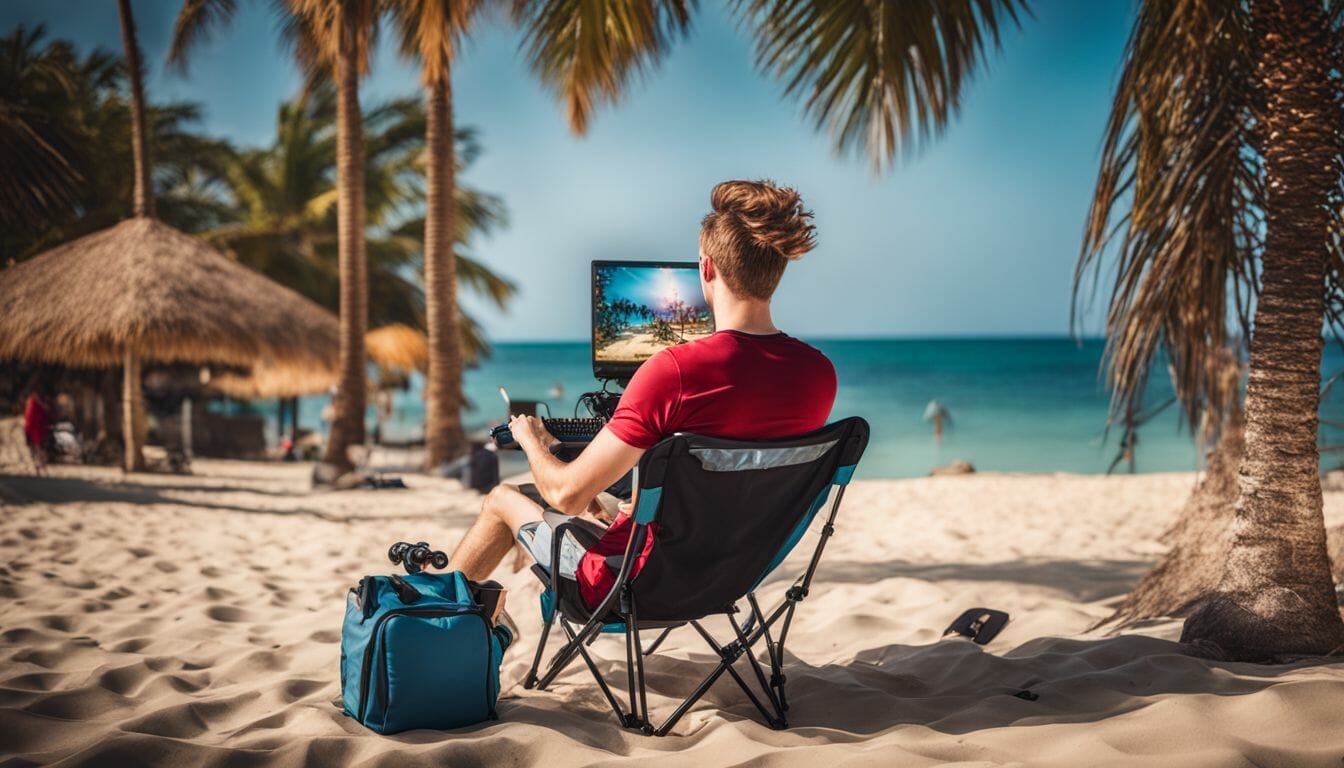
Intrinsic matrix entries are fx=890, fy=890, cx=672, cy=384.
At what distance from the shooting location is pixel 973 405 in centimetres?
3594

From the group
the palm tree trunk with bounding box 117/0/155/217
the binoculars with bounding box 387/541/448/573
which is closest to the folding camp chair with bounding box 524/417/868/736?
the binoculars with bounding box 387/541/448/573

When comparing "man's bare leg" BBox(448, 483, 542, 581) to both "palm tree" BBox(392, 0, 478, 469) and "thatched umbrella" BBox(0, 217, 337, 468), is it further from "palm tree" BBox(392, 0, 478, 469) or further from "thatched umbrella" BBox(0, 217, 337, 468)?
"thatched umbrella" BBox(0, 217, 337, 468)

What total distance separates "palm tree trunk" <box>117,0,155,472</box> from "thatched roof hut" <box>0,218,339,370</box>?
0.29m

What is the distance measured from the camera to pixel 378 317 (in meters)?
18.9

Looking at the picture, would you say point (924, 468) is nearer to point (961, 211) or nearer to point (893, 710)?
point (893, 710)

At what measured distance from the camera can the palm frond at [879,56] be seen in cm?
387

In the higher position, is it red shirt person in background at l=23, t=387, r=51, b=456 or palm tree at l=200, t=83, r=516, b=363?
palm tree at l=200, t=83, r=516, b=363

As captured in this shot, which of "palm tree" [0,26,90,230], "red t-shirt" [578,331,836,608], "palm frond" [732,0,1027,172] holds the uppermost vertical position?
"palm tree" [0,26,90,230]

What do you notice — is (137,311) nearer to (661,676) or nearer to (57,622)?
(57,622)

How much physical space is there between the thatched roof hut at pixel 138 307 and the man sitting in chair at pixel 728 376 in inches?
351

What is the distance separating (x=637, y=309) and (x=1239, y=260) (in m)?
2.39

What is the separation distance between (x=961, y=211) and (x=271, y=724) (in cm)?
5480

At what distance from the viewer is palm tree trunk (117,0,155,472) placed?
1009 cm

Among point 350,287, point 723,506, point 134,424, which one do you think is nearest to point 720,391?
point 723,506
